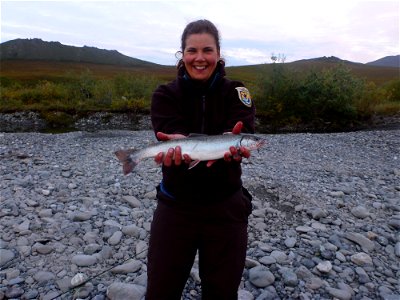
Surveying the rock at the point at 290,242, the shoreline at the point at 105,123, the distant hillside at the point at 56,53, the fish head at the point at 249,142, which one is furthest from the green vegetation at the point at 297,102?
the distant hillside at the point at 56,53

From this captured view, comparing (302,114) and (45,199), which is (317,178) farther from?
(302,114)

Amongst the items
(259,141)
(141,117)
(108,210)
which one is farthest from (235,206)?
(141,117)

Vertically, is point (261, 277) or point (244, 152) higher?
point (244, 152)

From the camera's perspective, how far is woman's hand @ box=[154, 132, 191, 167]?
2879 millimetres

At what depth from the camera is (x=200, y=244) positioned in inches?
122

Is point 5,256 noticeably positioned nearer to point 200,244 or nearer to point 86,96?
point 200,244

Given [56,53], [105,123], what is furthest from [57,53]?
[105,123]

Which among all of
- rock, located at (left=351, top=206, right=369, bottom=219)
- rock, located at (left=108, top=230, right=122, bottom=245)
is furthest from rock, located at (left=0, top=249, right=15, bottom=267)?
rock, located at (left=351, top=206, right=369, bottom=219)

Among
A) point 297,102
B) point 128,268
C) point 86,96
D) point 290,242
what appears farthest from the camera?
point 86,96

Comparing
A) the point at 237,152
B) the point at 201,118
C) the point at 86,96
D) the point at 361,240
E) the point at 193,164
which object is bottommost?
the point at 361,240

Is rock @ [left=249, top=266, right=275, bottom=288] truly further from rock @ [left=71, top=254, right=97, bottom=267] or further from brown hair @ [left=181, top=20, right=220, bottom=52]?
brown hair @ [left=181, top=20, right=220, bottom=52]

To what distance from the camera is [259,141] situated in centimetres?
318

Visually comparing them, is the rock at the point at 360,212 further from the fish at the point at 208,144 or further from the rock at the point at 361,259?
the fish at the point at 208,144

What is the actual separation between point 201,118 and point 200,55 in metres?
0.54
